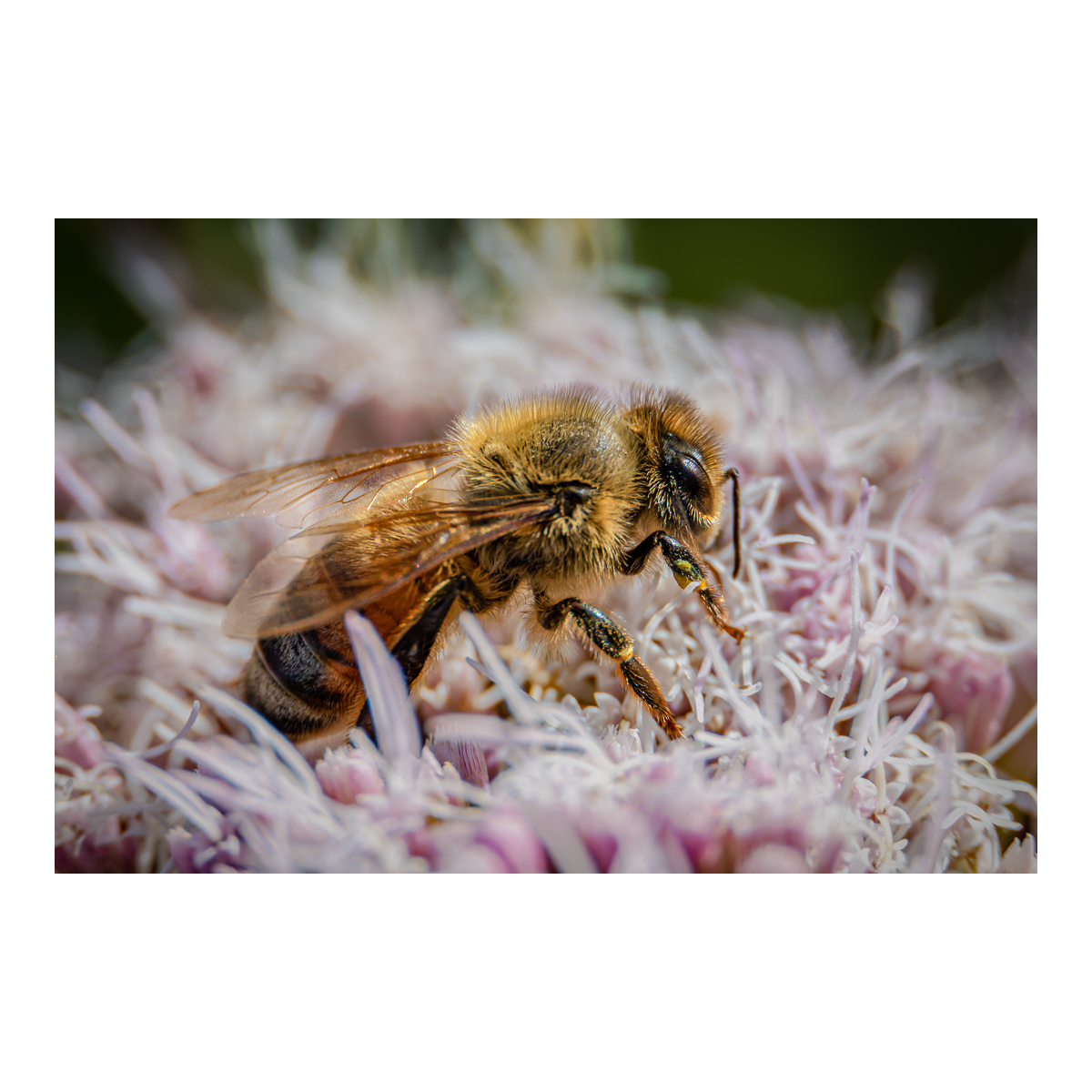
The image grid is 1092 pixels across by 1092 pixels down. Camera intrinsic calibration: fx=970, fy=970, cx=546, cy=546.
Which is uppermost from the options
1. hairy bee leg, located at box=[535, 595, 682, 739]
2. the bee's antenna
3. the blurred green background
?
the blurred green background

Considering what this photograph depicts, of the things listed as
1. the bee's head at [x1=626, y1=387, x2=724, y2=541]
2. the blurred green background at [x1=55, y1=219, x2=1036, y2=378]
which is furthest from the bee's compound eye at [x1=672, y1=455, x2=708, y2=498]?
the blurred green background at [x1=55, y1=219, x2=1036, y2=378]

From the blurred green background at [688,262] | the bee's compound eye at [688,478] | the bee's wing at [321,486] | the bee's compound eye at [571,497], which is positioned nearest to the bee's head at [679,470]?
the bee's compound eye at [688,478]

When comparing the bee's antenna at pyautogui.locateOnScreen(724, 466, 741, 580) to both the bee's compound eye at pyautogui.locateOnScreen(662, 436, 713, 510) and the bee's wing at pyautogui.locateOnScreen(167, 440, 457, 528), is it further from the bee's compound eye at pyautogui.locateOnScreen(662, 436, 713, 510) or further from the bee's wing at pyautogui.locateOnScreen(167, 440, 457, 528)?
the bee's wing at pyautogui.locateOnScreen(167, 440, 457, 528)

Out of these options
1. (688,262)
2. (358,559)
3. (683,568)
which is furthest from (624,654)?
(688,262)

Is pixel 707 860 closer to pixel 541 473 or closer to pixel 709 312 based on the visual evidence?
pixel 541 473

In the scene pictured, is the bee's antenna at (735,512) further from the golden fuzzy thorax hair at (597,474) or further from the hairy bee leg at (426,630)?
the hairy bee leg at (426,630)

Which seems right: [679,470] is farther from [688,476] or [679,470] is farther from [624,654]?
[624,654]
